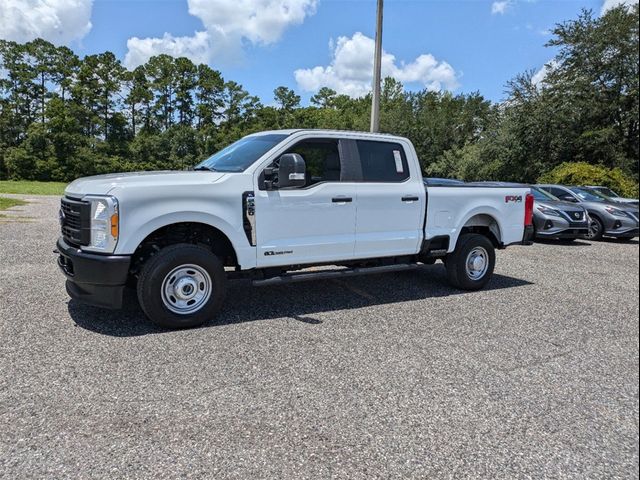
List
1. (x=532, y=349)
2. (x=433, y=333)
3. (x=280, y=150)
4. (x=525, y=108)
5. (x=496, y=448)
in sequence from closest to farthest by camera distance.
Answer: (x=496, y=448) < (x=532, y=349) < (x=433, y=333) < (x=280, y=150) < (x=525, y=108)

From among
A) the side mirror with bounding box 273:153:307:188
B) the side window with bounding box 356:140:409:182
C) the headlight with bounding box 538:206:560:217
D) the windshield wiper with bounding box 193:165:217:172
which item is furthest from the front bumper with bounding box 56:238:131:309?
the headlight with bounding box 538:206:560:217

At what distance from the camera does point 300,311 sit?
562 centimetres

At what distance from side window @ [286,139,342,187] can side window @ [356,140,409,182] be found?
349 mm

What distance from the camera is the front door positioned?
516 centimetres

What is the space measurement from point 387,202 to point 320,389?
2930 millimetres

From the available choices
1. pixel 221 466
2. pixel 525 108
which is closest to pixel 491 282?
pixel 221 466

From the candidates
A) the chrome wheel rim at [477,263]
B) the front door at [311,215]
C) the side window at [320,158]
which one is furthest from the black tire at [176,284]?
the chrome wheel rim at [477,263]

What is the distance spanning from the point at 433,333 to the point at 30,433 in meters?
3.58

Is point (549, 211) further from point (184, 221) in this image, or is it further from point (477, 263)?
point (184, 221)

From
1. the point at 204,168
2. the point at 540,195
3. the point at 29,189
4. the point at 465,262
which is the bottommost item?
the point at 465,262

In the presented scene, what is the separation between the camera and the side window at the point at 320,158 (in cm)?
563

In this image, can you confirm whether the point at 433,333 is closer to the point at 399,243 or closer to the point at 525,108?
the point at 399,243

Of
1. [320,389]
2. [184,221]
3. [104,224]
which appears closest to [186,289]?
[184,221]

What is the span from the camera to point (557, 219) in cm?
1163
